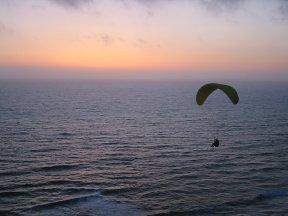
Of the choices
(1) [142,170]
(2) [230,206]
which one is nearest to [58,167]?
(1) [142,170]

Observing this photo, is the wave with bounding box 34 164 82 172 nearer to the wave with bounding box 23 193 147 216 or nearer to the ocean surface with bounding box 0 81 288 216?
the ocean surface with bounding box 0 81 288 216

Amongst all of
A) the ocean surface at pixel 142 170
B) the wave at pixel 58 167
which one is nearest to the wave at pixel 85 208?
the ocean surface at pixel 142 170

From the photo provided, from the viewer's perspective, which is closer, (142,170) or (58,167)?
(142,170)

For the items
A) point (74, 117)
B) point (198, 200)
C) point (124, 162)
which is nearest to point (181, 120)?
point (74, 117)

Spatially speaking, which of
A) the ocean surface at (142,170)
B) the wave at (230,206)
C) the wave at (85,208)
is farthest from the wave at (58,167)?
the wave at (230,206)

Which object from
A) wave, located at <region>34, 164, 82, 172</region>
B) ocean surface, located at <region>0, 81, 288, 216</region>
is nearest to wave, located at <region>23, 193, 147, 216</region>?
ocean surface, located at <region>0, 81, 288, 216</region>

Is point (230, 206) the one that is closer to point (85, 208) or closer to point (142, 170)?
point (85, 208)

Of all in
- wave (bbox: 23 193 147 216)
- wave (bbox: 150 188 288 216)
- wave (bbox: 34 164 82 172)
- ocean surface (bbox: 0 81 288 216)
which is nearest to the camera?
wave (bbox: 23 193 147 216)

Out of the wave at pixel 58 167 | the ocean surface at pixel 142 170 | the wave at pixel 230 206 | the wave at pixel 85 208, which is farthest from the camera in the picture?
the wave at pixel 58 167

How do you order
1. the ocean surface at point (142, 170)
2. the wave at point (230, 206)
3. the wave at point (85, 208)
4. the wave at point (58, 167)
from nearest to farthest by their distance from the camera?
the wave at point (85, 208) → the wave at point (230, 206) → the ocean surface at point (142, 170) → the wave at point (58, 167)

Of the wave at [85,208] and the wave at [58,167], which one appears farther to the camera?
the wave at [58,167]

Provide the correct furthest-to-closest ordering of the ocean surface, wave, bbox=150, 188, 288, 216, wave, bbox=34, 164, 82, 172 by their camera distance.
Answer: wave, bbox=34, 164, 82, 172
the ocean surface
wave, bbox=150, 188, 288, 216

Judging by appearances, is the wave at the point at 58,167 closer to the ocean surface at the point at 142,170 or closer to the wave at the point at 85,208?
the ocean surface at the point at 142,170
